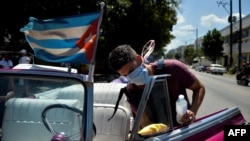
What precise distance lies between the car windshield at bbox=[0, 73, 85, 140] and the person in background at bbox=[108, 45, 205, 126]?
46 cm

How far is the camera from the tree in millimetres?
78188

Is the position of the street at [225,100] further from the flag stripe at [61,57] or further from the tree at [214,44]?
the tree at [214,44]

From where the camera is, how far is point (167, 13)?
130 feet

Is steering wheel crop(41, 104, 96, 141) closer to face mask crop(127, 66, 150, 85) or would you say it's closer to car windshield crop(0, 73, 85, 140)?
car windshield crop(0, 73, 85, 140)

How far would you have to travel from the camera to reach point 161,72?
4125 mm

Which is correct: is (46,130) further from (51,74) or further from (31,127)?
(51,74)

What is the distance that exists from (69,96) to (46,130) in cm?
30

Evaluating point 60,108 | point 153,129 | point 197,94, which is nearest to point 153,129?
point 153,129

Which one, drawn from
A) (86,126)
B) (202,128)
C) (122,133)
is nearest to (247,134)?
(202,128)

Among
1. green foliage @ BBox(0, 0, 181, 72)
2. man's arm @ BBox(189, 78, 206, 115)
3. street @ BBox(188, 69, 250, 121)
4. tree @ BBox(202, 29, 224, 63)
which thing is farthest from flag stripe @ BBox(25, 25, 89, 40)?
tree @ BBox(202, 29, 224, 63)

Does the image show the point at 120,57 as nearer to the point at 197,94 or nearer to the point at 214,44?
the point at 197,94

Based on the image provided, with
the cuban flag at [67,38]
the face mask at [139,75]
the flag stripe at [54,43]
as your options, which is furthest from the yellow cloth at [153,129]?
the flag stripe at [54,43]

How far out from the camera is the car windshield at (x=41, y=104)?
3020 mm

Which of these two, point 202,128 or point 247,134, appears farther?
point 202,128
